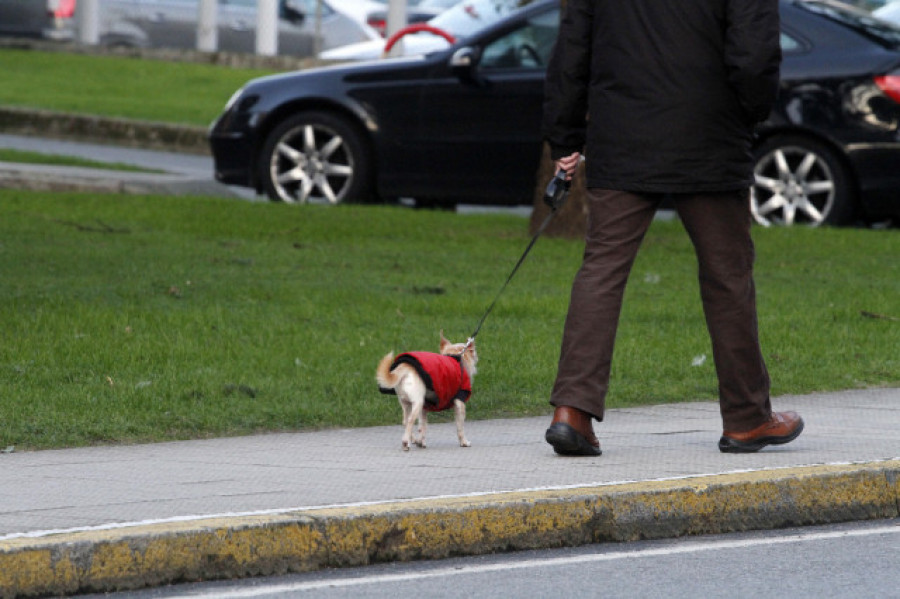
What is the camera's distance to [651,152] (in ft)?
19.2

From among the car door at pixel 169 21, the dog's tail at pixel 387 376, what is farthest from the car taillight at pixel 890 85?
the car door at pixel 169 21

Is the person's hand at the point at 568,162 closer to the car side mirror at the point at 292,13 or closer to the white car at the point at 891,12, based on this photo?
the white car at the point at 891,12

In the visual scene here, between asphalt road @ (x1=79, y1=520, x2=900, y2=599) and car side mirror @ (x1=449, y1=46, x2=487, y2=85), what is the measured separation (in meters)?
7.80

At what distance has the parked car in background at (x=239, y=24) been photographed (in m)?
27.2

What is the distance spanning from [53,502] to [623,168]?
6.86ft

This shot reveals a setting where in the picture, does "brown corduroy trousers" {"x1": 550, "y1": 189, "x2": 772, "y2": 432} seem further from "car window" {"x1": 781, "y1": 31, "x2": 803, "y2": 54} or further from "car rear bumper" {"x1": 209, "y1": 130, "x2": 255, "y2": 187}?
"car rear bumper" {"x1": 209, "y1": 130, "x2": 255, "y2": 187}

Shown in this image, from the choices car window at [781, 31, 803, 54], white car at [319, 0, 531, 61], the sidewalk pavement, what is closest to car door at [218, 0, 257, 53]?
white car at [319, 0, 531, 61]

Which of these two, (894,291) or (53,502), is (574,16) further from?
(894,291)

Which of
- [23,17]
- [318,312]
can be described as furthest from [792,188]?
[23,17]

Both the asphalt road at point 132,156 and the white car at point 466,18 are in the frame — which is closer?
the asphalt road at point 132,156

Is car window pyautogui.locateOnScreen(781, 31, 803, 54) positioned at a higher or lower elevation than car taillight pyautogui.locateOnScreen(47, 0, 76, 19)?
higher

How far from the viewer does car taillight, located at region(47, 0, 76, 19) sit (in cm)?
2688

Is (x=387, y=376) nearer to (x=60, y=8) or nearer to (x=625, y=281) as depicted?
(x=625, y=281)

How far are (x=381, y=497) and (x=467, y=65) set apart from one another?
7.88 m
